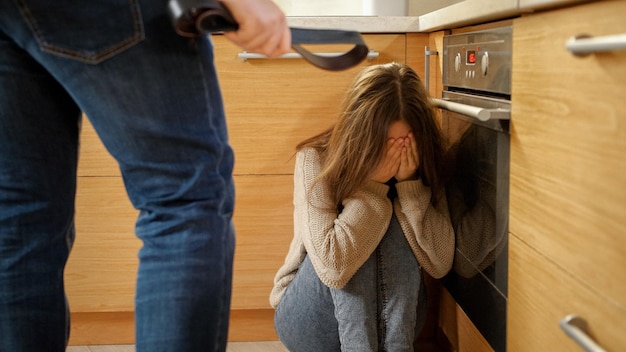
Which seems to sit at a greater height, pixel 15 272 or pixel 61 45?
pixel 61 45

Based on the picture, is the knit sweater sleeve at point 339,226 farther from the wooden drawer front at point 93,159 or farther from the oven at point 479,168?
the wooden drawer front at point 93,159

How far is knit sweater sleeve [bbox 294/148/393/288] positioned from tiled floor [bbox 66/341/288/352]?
51 centimetres

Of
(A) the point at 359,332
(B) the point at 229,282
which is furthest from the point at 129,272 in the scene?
(B) the point at 229,282

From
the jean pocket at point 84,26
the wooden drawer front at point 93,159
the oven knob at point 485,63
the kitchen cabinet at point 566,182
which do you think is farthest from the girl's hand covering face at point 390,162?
the jean pocket at point 84,26

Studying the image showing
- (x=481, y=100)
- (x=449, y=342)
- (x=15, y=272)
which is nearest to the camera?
(x=15, y=272)

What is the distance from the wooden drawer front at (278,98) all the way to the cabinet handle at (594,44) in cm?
91

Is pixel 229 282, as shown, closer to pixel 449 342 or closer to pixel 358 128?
pixel 358 128

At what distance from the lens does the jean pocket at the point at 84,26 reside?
702mm

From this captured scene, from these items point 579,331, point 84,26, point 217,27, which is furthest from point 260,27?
point 579,331

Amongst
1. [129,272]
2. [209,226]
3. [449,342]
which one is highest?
[209,226]

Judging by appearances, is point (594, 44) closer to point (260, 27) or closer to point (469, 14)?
point (260, 27)

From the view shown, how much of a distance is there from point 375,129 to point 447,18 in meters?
0.25

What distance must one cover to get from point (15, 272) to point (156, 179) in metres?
0.23

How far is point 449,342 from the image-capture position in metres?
1.70
